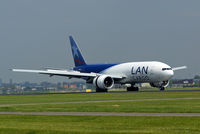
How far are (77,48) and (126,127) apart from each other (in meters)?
84.6

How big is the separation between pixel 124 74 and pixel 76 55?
1950 cm

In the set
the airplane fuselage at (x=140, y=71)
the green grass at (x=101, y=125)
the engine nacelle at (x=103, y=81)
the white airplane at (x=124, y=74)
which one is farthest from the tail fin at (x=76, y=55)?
the green grass at (x=101, y=125)

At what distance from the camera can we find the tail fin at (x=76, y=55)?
352 ft

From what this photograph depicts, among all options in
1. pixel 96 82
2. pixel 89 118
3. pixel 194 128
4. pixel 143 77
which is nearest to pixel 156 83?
pixel 143 77

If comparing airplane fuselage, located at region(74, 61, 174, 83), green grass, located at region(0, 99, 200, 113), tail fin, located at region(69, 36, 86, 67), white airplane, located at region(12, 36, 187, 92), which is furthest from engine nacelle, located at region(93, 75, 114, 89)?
green grass, located at region(0, 99, 200, 113)

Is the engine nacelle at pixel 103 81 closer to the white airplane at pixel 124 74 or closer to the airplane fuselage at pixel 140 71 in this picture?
the white airplane at pixel 124 74

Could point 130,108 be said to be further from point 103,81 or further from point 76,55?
point 76,55

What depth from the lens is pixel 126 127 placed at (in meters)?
24.6

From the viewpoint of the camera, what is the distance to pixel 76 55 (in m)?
108

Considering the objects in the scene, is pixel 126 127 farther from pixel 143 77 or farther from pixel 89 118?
pixel 143 77

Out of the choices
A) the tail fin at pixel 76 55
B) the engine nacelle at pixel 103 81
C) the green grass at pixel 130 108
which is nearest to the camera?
the green grass at pixel 130 108

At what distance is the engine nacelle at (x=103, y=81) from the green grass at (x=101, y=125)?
58175 millimetres

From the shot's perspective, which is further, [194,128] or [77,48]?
[77,48]

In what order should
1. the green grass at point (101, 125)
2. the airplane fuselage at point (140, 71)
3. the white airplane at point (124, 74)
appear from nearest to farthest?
the green grass at point (101, 125) → the airplane fuselage at point (140, 71) → the white airplane at point (124, 74)
